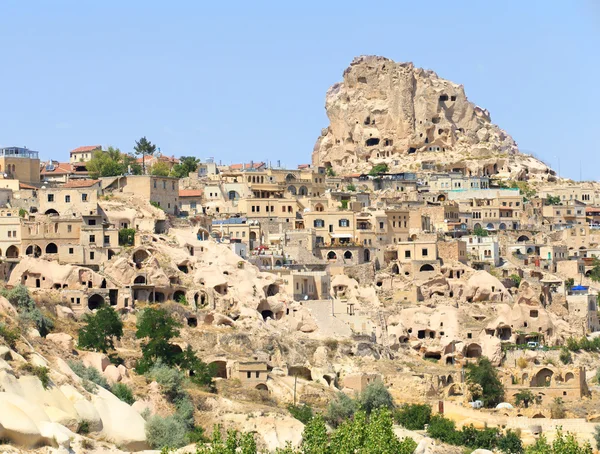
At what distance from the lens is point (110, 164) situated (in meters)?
121

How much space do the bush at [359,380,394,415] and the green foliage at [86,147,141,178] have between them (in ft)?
121

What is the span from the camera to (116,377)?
Answer: 246 feet

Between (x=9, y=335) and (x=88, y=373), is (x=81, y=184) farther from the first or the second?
(x=9, y=335)

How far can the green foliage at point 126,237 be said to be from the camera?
9469 cm

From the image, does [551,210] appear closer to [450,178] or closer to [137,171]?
[450,178]

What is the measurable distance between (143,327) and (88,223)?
14.6 meters

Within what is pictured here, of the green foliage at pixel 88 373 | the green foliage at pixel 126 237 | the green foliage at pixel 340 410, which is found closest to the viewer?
the green foliage at pixel 88 373

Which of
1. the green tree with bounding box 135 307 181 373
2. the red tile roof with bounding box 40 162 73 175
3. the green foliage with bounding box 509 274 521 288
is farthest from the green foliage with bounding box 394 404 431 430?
the red tile roof with bounding box 40 162 73 175

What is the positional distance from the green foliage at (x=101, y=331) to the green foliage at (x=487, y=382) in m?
18.5

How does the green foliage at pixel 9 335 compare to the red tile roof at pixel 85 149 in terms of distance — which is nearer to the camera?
the green foliage at pixel 9 335

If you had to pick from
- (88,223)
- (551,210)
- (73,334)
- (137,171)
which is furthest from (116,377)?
(551,210)

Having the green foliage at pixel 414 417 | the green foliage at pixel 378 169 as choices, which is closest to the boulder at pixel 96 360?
the green foliage at pixel 414 417

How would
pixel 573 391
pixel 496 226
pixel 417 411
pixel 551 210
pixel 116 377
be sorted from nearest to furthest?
pixel 116 377 < pixel 417 411 < pixel 573 391 < pixel 496 226 < pixel 551 210

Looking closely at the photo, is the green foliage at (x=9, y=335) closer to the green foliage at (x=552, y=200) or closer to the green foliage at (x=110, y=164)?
the green foliage at (x=110, y=164)
